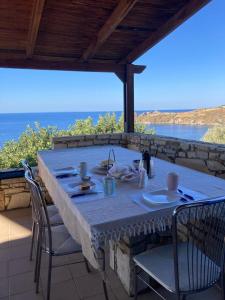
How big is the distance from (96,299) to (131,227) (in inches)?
35.3

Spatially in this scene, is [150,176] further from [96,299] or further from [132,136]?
[132,136]

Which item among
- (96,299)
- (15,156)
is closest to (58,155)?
(96,299)

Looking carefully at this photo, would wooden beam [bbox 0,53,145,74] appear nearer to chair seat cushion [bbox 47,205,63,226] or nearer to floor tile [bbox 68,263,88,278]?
chair seat cushion [bbox 47,205,63,226]

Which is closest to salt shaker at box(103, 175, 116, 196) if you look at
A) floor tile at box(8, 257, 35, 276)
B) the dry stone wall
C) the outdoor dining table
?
the outdoor dining table

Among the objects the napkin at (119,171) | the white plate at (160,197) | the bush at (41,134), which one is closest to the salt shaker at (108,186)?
the white plate at (160,197)

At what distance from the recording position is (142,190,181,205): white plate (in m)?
1.52

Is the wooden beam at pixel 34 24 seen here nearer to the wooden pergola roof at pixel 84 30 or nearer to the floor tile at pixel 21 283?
the wooden pergola roof at pixel 84 30

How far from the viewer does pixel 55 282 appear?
2105 mm

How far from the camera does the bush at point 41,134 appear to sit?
717 cm

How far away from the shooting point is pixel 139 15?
11.0 ft

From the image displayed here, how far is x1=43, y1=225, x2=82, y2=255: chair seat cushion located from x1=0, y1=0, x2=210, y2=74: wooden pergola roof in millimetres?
2289

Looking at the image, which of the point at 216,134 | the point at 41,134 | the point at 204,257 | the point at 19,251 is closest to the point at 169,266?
the point at 204,257

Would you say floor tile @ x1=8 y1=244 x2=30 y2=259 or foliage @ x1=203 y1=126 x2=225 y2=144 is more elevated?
foliage @ x1=203 y1=126 x2=225 y2=144

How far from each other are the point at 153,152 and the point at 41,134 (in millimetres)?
4788
